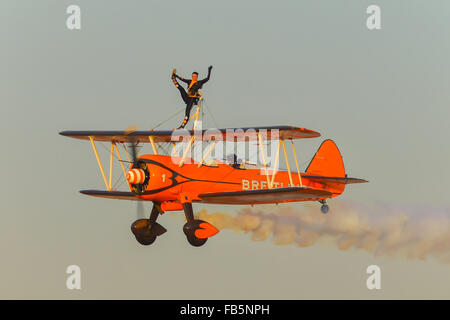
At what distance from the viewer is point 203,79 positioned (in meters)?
32.8

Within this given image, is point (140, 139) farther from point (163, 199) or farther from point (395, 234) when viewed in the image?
point (395, 234)

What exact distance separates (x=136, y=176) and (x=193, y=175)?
1850mm

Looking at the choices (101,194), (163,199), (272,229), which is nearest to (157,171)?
(163,199)

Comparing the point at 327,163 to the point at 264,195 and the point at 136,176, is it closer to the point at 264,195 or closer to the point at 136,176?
the point at 264,195

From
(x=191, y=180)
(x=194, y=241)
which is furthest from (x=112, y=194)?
(x=194, y=241)

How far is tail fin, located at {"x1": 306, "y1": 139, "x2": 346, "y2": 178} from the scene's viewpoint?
36188 millimetres

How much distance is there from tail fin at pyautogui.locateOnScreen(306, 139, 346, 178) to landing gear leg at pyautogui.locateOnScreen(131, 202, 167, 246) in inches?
260

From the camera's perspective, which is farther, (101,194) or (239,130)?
(101,194)

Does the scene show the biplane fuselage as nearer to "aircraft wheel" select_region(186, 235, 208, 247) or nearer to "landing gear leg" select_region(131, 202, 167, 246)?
"landing gear leg" select_region(131, 202, 167, 246)

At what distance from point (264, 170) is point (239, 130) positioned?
3.28m

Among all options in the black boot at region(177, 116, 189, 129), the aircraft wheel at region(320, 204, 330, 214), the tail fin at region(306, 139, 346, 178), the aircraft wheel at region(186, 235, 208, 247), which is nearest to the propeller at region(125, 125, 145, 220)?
the black boot at region(177, 116, 189, 129)

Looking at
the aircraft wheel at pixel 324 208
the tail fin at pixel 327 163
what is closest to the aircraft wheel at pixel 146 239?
the aircraft wheel at pixel 324 208

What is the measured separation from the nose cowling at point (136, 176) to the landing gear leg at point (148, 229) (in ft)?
4.59

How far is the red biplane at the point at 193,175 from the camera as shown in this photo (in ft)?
101
